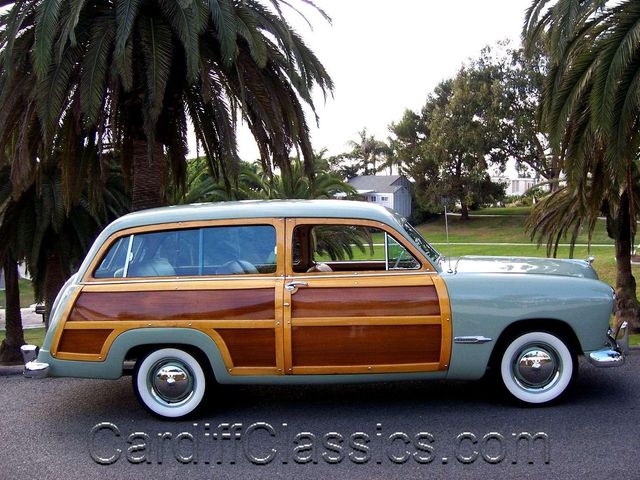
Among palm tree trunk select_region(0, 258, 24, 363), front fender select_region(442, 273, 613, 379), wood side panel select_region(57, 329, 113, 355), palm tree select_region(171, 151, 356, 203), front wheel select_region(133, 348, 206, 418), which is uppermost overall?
palm tree select_region(171, 151, 356, 203)

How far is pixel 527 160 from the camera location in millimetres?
58406

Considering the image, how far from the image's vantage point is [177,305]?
5.61 metres

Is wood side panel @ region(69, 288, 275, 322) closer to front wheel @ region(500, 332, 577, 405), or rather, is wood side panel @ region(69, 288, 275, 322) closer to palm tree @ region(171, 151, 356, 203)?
front wheel @ region(500, 332, 577, 405)

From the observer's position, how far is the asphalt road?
4.58 m

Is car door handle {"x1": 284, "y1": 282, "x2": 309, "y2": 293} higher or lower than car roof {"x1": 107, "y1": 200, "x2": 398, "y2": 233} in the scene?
lower

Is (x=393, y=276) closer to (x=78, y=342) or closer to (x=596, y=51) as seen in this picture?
(x=78, y=342)

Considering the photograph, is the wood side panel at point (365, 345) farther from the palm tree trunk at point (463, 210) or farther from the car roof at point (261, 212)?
the palm tree trunk at point (463, 210)

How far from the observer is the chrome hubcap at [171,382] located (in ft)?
18.5

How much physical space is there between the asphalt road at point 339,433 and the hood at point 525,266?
3.22 feet

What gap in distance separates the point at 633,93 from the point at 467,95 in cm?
4952

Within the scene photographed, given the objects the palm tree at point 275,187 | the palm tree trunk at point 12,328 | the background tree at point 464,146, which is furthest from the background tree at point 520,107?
the palm tree trunk at point 12,328

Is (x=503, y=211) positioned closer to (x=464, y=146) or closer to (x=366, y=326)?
(x=464, y=146)

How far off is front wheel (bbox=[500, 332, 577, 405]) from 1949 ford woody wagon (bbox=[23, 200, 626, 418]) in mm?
10

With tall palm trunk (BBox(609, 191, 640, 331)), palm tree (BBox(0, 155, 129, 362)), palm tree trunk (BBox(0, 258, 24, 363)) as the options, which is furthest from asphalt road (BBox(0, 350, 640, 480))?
palm tree trunk (BBox(0, 258, 24, 363))
